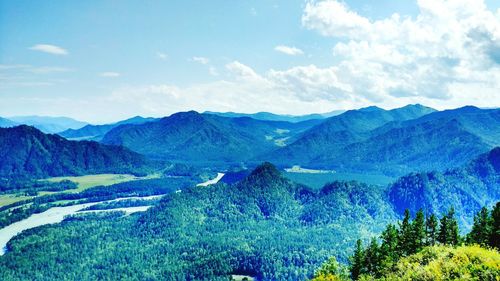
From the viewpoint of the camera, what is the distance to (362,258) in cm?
8962

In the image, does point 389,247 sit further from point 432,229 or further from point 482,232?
point 482,232

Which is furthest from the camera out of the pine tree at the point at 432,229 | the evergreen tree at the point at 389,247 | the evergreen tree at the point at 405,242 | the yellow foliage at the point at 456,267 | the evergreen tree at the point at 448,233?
the pine tree at the point at 432,229

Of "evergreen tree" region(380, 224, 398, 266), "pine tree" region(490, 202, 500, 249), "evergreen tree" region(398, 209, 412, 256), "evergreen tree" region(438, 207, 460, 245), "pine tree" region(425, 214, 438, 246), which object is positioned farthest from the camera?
"pine tree" region(425, 214, 438, 246)

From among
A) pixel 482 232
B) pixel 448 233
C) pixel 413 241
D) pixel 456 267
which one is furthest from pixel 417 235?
pixel 456 267

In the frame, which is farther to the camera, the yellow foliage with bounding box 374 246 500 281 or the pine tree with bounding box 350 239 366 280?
the pine tree with bounding box 350 239 366 280

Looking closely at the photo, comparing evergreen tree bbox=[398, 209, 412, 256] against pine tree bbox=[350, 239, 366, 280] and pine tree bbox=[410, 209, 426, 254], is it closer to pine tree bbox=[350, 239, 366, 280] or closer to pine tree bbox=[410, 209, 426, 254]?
pine tree bbox=[410, 209, 426, 254]

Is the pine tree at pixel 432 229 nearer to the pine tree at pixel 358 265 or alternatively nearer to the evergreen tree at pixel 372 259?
the evergreen tree at pixel 372 259

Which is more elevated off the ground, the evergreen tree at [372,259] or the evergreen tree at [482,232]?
the evergreen tree at [482,232]

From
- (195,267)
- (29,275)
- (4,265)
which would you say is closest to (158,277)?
(195,267)

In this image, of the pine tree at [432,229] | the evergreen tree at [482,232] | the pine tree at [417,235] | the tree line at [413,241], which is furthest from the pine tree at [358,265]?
the evergreen tree at [482,232]

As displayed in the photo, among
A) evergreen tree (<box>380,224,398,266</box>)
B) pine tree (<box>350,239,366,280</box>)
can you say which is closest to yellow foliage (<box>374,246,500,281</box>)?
evergreen tree (<box>380,224,398,266</box>)

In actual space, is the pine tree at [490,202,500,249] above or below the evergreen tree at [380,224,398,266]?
above

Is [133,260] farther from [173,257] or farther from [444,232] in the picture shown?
[444,232]

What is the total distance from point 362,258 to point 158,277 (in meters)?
103
